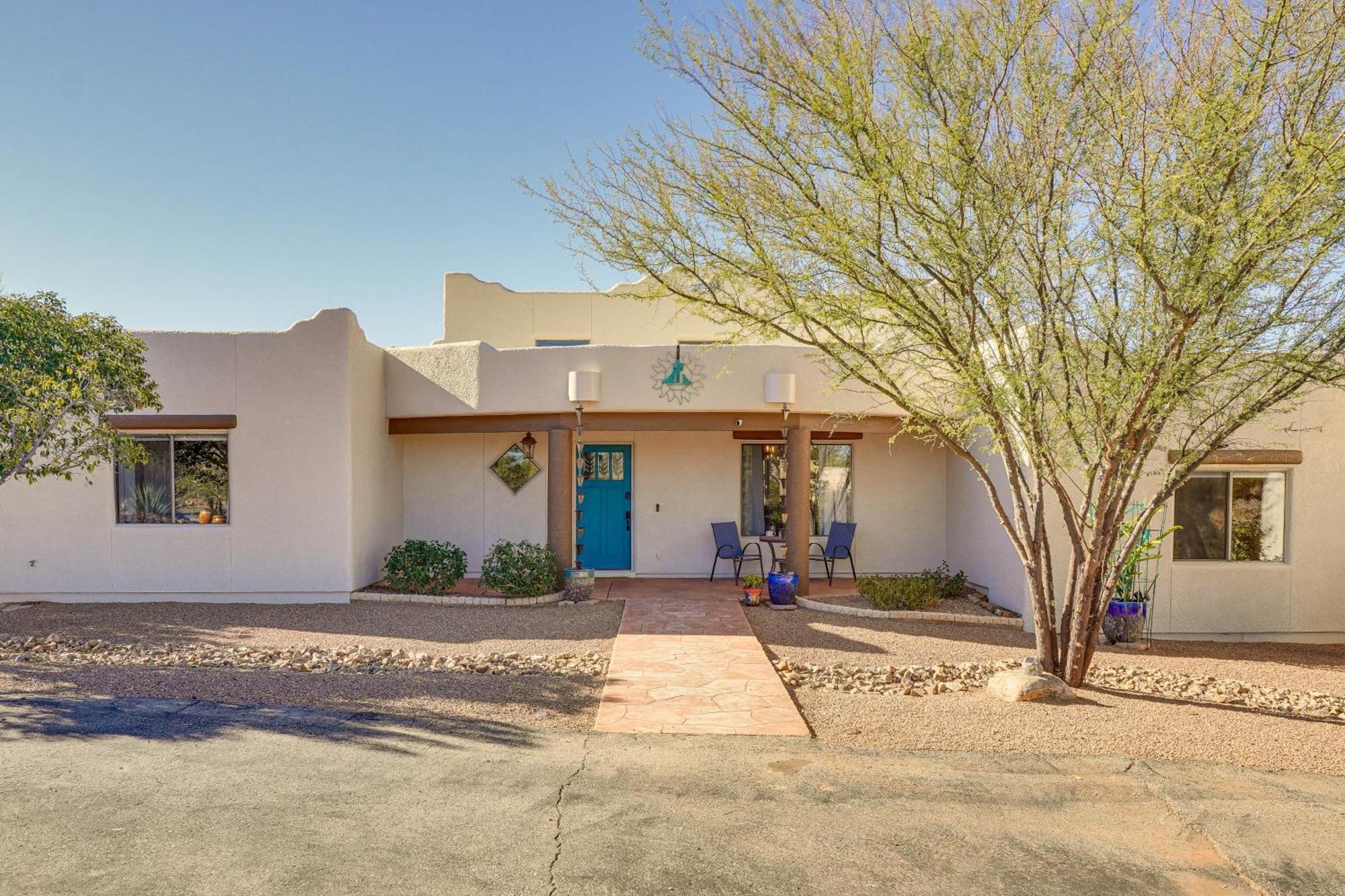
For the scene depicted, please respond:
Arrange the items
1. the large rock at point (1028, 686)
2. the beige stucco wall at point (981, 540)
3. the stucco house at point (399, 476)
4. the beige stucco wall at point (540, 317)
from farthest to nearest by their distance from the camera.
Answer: the beige stucco wall at point (540, 317) < the beige stucco wall at point (981, 540) < the stucco house at point (399, 476) < the large rock at point (1028, 686)

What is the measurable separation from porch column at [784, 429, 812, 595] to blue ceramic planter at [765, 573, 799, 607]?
0.36m

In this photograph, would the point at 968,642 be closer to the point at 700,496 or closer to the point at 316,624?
the point at 700,496

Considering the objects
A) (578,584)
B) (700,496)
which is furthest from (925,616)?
(578,584)

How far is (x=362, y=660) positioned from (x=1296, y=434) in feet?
35.0

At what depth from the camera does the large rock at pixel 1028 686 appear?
6.38 metres

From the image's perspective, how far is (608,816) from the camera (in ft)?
13.3

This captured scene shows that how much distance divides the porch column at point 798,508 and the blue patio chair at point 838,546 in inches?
54.2

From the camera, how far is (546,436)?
41.1 feet

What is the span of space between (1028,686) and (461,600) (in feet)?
22.3

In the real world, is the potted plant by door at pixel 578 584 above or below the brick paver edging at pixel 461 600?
above

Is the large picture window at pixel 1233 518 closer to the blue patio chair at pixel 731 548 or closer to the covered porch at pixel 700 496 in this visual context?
the covered porch at pixel 700 496

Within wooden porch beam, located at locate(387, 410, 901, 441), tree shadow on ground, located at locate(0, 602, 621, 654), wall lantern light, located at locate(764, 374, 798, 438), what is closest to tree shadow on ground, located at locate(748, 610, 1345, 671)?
tree shadow on ground, located at locate(0, 602, 621, 654)

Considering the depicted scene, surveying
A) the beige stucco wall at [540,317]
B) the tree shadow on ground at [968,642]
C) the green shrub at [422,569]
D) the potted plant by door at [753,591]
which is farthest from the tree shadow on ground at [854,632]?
the beige stucco wall at [540,317]

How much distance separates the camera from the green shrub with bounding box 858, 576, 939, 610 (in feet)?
32.8
